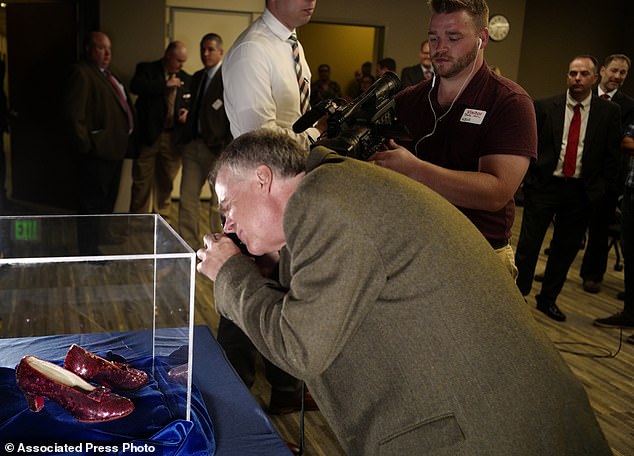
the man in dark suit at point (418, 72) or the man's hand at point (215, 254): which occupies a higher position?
the man in dark suit at point (418, 72)

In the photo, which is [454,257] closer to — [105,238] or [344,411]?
[344,411]

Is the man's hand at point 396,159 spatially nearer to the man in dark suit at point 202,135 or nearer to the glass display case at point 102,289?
the glass display case at point 102,289

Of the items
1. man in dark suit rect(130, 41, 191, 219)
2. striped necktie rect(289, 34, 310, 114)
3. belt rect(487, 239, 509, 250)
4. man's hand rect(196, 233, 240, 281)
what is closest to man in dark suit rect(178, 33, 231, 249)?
man in dark suit rect(130, 41, 191, 219)

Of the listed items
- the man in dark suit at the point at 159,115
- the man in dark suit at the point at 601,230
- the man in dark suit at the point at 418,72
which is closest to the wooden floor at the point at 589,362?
the man in dark suit at the point at 601,230

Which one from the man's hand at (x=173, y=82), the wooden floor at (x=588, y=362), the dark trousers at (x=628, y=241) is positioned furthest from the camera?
the man's hand at (x=173, y=82)

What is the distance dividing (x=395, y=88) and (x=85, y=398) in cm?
105

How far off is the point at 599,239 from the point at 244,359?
127 inches

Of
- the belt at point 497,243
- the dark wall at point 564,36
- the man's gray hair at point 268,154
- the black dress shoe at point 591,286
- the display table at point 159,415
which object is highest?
the dark wall at point 564,36

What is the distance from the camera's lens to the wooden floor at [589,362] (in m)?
2.59

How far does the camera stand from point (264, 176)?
3.88 feet

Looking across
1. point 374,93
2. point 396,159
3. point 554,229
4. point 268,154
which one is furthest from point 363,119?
point 554,229

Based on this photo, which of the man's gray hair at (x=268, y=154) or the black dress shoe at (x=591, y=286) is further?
the black dress shoe at (x=591, y=286)

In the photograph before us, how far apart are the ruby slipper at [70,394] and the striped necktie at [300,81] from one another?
141 centimetres

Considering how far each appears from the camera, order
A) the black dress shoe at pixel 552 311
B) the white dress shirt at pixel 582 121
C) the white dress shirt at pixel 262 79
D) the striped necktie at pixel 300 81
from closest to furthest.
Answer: the white dress shirt at pixel 262 79 → the striped necktie at pixel 300 81 → the black dress shoe at pixel 552 311 → the white dress shirt at pixel 582 121
